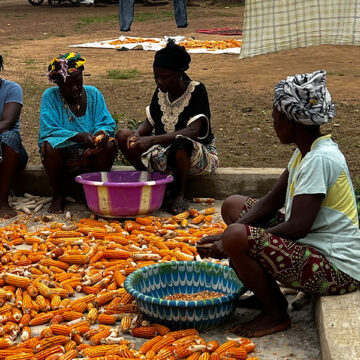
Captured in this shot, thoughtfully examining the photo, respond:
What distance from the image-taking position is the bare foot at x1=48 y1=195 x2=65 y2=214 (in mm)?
5801

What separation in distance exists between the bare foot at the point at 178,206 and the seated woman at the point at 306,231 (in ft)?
7.40

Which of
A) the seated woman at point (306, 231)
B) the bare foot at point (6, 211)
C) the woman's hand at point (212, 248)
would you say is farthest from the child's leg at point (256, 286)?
the bare foot at point (6, 211)

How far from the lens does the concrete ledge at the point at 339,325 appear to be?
114 inches

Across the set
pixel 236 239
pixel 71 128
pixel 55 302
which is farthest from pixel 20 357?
pixel 71 128

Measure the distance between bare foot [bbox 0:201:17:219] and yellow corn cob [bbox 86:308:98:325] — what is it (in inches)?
83.5

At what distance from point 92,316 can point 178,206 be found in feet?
7.01

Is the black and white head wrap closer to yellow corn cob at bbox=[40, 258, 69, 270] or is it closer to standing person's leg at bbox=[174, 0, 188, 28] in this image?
yellow corn cob at bbox=[40, 258, 69, 270]

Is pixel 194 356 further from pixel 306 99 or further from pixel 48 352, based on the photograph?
pixel 306 99

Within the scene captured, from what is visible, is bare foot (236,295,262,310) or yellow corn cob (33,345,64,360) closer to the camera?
yellow corn cob (33,345,64,360)

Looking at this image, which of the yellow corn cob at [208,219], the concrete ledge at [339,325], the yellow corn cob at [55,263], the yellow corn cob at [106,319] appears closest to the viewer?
the concrete ledge at [339,325]

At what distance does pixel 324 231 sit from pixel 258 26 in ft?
6.81

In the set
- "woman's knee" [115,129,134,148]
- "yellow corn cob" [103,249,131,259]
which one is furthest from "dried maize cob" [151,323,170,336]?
"woman's knee" [115,129,134,148]

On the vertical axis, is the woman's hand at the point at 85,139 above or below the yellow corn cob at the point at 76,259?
above

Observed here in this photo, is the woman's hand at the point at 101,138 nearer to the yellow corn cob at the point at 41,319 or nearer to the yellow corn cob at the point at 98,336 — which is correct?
the yellow corn cob at the point at 41,319
